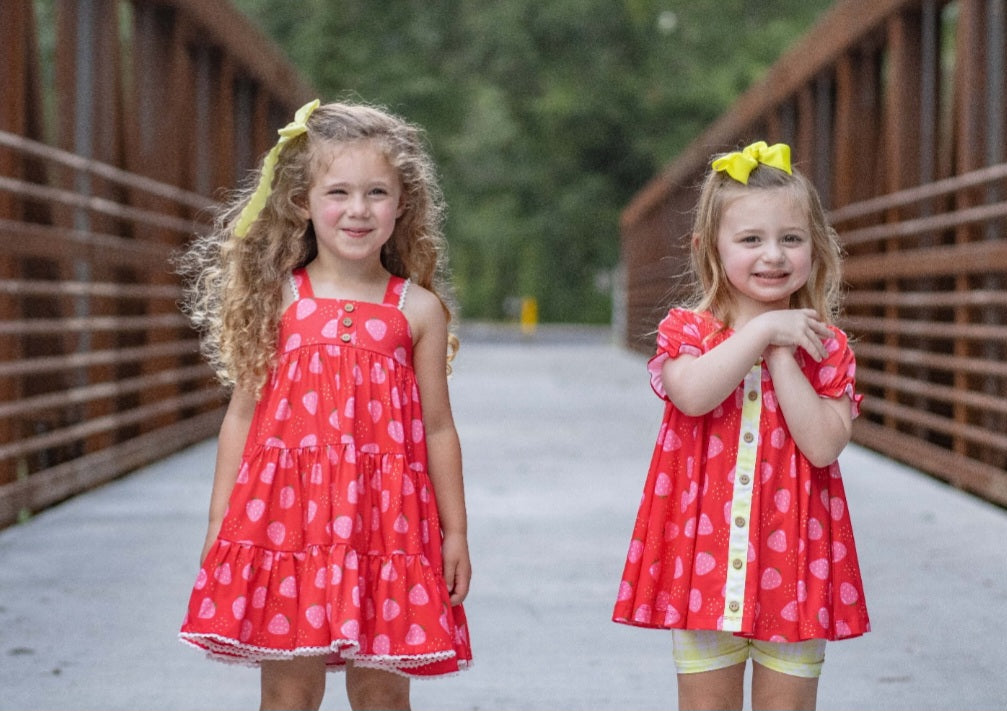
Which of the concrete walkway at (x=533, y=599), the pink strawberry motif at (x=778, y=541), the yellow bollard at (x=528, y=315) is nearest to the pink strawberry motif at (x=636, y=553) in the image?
Result: the pink strawberry motif at (x=778, y=541)

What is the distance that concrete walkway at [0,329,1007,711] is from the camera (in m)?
4.05

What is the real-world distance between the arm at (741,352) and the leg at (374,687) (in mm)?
740

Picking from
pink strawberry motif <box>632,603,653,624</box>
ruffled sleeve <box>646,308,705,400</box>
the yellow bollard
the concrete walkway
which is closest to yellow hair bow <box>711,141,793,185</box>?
ruffled sleeve <box>646,308,705,400</box>

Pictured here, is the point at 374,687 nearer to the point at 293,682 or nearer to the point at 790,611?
the point at 293,682

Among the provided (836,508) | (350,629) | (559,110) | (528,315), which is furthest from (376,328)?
(559,110)

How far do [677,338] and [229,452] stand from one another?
2.71 feet

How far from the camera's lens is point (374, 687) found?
2.99 m

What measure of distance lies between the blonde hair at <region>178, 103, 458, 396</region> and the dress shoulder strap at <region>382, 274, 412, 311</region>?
0.10 m

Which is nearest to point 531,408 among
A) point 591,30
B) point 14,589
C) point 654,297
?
point 14,589

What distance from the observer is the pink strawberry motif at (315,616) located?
2.77 metres

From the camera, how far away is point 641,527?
2.91 m

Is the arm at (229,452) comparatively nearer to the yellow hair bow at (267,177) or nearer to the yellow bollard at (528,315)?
the yellow hair bow at (267,177)

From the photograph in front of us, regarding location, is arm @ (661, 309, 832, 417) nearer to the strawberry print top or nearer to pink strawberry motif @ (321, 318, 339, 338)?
the strawberry print top

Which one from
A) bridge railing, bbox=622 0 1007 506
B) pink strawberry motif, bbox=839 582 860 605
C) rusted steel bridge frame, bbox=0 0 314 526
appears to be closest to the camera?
pink strawberry motif, bbox=839 582 860 605
